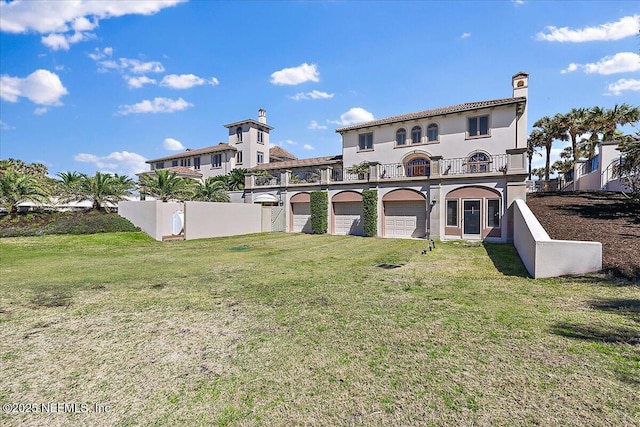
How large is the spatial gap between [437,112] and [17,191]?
2834 cm

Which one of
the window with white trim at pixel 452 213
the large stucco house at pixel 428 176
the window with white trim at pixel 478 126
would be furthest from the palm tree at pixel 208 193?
the window with white trim at pixel 478 126

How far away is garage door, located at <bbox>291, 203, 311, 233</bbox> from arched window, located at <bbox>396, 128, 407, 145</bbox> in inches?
372

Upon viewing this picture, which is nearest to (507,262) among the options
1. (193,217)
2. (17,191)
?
(193,217)

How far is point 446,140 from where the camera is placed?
77.6 ft

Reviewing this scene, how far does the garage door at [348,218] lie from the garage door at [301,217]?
255 cm

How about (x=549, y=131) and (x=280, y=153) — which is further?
(x=280, y=153)

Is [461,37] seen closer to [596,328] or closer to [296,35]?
[296,35]

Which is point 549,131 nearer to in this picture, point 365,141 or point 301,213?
point 365,141

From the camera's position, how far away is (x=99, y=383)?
3340mm

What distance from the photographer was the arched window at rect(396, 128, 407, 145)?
2530 cm

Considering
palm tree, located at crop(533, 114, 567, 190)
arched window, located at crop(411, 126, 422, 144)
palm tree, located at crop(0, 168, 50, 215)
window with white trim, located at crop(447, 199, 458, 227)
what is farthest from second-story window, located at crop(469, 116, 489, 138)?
palm tree, located at crop(0, 168, 50, 215)

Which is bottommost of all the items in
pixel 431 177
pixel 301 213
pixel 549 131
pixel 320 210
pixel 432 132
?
pixel 301 213

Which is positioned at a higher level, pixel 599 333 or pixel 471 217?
pixel 471 217

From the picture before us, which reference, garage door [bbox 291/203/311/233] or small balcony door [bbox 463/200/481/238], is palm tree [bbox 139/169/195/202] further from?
small balcony door [bbox 463/200/481/238]
